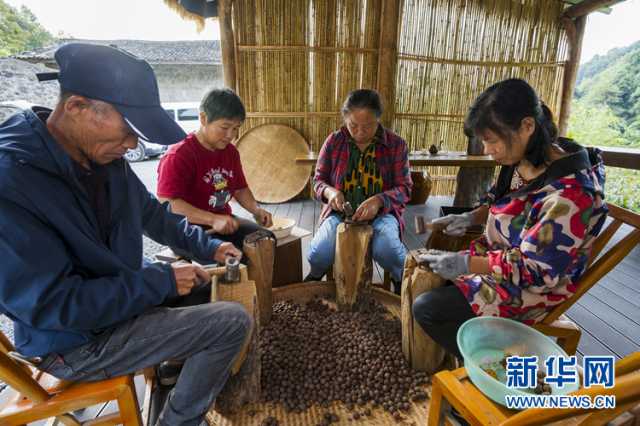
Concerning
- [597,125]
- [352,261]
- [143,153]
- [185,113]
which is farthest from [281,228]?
[597,125]

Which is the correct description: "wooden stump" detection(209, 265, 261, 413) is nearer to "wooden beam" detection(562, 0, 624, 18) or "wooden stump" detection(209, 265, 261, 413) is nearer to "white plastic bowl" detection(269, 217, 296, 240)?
"white plastic bowl" detection(269, 217, 296, 240)

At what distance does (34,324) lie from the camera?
899 mm

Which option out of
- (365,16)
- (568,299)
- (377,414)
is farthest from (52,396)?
(365,16)

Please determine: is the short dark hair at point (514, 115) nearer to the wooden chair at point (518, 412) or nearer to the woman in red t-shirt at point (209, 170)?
the wooden chair at point (518, 412)

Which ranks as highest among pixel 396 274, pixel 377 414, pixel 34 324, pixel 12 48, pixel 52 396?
pixel 12 48

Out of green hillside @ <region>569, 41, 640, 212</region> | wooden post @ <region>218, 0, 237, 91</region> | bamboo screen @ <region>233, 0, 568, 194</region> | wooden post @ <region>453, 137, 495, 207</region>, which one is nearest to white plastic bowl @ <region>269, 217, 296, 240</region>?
bamboo screen @ <region>233, 0, 568, 194</region>

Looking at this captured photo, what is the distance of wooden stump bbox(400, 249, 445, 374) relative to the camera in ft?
5.04

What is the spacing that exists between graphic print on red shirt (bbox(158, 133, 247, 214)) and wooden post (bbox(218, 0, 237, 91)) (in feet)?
8.88

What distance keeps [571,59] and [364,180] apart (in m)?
5.18

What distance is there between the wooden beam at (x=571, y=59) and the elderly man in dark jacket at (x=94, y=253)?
6.43 m

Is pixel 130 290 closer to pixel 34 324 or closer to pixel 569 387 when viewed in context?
pixel 34 324

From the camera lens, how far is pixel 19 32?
324 inches

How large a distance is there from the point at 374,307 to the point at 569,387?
1146 mm

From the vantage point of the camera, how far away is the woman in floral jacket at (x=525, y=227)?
1.17m
